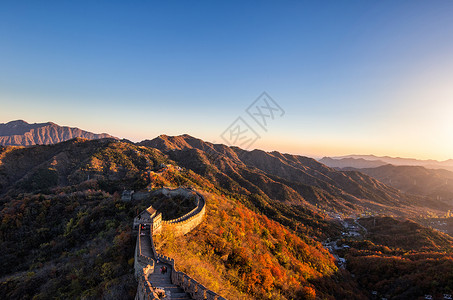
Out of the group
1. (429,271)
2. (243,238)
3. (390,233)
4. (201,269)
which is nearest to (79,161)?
(243,238)

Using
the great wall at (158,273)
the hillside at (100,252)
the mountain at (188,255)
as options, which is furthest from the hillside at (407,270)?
the great wall at (158,273)

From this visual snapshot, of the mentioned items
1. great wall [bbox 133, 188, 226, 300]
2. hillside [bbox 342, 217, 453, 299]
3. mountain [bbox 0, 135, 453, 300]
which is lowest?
hillside [bbox 342, 217, 453, 299]

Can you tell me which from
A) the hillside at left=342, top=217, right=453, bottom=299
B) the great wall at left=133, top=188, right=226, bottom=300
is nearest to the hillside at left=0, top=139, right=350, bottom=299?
the great wall at left=133, top=188, right=226, bottom=300

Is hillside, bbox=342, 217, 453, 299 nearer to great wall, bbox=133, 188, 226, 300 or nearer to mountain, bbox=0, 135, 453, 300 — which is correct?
mountain, bbox=0, 135, 453, 300

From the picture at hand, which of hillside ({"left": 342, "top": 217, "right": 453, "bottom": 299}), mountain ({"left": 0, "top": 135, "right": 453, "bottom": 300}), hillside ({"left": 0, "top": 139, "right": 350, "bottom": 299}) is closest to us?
hillside ({"left": 0, "top": 139, "right": 350, "bottom": 299})

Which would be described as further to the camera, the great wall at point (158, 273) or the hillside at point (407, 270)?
the hillside at point (407, 270)

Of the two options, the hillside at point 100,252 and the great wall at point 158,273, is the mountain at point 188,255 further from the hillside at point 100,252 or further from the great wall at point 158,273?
the great wall at point 158,273

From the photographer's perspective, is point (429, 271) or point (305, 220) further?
point (305, 220)

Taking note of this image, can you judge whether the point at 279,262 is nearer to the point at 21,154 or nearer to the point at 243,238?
the point at 243,238

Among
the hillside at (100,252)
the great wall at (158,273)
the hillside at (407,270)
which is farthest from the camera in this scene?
the hillside at (407,270)

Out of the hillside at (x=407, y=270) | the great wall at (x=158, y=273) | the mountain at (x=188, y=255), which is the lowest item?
the hillside at (x=407, y=270)

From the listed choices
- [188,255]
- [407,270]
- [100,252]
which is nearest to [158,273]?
[188,255]
